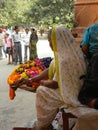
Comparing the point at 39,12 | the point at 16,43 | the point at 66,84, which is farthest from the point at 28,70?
the point at 39,12

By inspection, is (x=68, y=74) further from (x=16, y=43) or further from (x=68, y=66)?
(x=16, y=43)

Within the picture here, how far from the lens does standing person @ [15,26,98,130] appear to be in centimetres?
397

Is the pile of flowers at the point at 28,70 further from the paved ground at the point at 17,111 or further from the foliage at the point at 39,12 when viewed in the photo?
the foliage at the point at 39,12

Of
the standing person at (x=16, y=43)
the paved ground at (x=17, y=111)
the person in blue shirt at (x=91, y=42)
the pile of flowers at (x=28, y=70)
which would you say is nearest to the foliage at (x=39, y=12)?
the standing person at (x=16, y=43)

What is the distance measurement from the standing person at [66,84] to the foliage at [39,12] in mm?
22267

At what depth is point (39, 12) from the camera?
4175cm

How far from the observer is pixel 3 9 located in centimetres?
5381

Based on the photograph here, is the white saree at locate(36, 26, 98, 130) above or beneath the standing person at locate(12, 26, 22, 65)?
above

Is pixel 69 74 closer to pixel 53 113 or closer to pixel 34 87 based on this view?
pixel 53 113

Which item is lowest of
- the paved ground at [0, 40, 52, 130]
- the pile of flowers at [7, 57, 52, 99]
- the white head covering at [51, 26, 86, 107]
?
the paved ground at [0, 40, 52, 130]

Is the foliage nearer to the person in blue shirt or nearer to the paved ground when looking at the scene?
the paved ground

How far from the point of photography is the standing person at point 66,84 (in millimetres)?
3975

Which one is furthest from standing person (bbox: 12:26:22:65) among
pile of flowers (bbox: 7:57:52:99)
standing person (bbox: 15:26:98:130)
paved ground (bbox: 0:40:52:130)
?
standing person (bbox: 15:26:98:130)

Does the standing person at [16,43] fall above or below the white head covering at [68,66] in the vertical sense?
below
